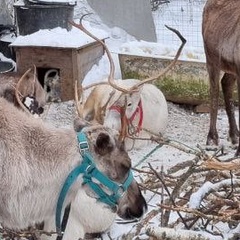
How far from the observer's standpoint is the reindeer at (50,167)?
348 cm

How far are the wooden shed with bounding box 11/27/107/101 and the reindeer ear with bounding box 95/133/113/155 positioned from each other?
203 inches

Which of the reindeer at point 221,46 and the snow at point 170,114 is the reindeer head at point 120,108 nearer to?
the snow at point 170,114

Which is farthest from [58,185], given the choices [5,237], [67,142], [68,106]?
[68,106]

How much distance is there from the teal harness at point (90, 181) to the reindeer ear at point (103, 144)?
50 mm

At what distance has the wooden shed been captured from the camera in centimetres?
870

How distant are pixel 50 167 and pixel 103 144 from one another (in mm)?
263

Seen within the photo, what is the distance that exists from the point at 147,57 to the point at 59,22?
1.14m

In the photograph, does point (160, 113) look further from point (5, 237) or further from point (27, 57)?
point (5, 237)

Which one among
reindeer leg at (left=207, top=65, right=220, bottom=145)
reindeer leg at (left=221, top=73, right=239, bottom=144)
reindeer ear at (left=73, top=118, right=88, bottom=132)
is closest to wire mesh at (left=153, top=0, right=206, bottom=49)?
reindeer leg at (left=221, top=73, right=239, bottom=144)

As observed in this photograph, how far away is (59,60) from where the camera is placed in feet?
28.7

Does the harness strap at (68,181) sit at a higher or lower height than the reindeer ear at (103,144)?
lower

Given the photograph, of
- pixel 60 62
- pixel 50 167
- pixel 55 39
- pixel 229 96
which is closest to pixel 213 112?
pixel 229 96

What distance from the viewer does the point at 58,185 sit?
3.56 metres

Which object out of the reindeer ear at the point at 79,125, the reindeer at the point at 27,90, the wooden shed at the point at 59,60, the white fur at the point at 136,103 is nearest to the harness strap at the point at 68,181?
the reindeer ear at the point at 79,125
